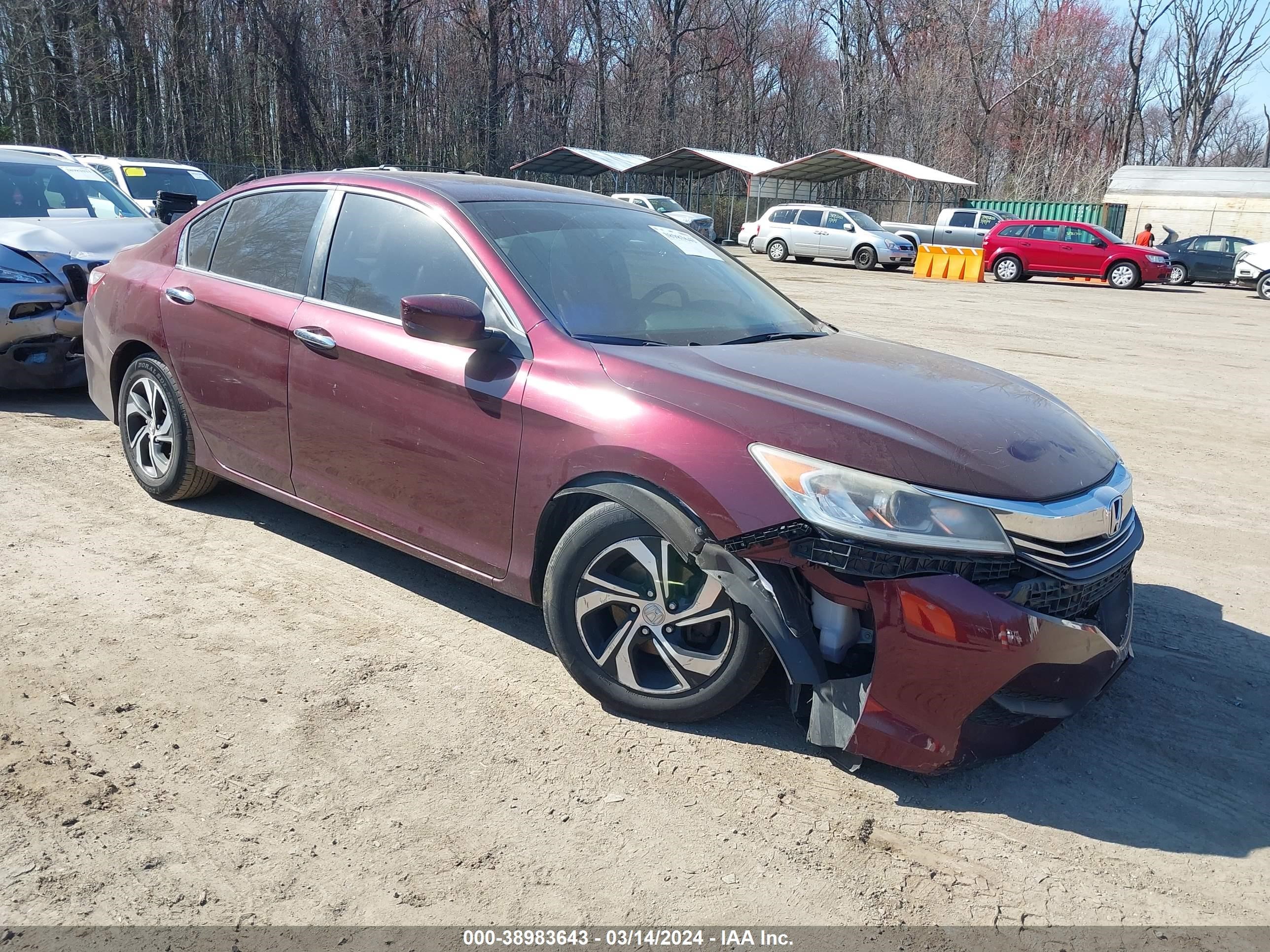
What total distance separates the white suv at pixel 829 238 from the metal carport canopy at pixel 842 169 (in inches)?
219

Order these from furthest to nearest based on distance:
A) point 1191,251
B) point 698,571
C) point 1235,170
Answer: point 1235,170
point 1191,251
point 698,571

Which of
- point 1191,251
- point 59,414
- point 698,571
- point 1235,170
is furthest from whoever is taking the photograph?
point 1235,170

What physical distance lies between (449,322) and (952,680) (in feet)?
6.40

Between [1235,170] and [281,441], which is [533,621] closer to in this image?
[281,441]

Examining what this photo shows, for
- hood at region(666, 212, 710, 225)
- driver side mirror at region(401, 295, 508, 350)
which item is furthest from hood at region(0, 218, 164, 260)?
hood at region(666, 212, 710, 225)

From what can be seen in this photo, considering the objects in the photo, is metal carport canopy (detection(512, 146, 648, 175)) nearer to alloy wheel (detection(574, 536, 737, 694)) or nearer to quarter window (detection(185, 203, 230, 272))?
quarter window (detection(185, 203, 230, 272))

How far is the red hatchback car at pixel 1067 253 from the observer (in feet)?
84.8

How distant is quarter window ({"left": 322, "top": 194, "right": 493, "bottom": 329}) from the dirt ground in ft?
4.01

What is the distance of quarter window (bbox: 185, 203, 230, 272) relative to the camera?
15.8 ft

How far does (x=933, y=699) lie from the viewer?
9.10 feet

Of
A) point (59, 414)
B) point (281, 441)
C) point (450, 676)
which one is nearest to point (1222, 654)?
point (450, 676)

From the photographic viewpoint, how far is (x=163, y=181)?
49.0ft

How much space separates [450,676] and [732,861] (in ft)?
4.31

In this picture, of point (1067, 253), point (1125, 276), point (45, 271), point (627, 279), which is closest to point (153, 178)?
point (45, 271)
